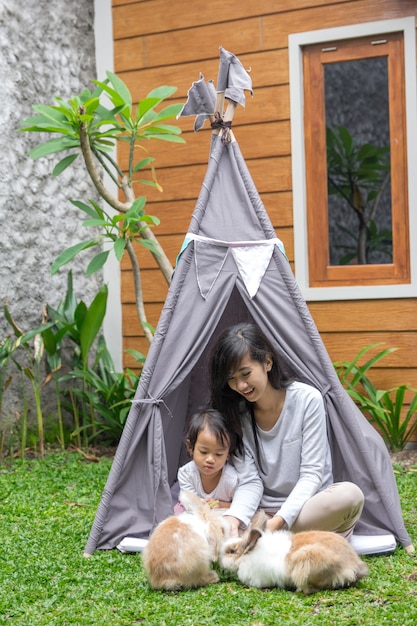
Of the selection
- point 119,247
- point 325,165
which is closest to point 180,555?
point 119,247

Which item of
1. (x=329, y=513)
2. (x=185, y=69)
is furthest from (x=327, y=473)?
(x=185, y=69)

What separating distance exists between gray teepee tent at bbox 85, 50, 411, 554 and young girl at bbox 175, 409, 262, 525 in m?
0.12

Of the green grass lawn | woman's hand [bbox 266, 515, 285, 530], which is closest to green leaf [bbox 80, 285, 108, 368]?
the green grass lawn

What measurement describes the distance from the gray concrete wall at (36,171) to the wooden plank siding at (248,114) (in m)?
0.29

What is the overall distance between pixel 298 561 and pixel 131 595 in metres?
0.51

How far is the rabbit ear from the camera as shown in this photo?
92.7 inches

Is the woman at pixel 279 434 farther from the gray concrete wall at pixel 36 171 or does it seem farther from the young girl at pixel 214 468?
the gray concrete wall at pixel 36 171

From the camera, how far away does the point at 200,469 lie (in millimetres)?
2836

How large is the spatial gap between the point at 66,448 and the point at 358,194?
233 cm

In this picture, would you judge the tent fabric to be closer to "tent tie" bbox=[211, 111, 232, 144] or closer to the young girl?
"tent tie" bbox=[211, 111, 232, 144]

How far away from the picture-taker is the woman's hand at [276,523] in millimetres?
2588

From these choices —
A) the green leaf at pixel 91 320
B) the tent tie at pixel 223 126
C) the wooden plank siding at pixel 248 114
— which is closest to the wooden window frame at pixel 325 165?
the wooden plank siding at pixel 248 114

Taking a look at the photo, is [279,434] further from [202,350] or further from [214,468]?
[202,350]

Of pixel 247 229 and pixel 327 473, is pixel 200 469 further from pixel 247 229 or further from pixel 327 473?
pixel 247 229
